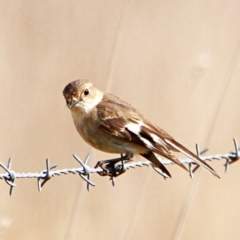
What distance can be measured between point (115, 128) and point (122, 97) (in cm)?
97

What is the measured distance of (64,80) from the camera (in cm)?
351

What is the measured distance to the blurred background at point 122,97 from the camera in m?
3.38

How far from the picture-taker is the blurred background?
3375 mm

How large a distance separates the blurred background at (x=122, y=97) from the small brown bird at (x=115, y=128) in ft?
1.51

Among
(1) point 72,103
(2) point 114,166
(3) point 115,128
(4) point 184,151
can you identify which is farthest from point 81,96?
(4) point 184,151

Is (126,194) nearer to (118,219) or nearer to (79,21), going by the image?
(118,219)

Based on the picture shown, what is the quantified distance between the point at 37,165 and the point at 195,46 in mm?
1284

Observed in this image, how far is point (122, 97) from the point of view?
364cm

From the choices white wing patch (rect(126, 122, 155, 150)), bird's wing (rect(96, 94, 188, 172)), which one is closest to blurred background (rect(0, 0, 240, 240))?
bird's wing (rect(96, 94, 188, 172))

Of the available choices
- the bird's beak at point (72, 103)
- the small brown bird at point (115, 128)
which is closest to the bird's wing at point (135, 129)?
the small brown bird at point (115, 128)

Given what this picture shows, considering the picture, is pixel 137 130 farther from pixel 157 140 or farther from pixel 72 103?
pixel 72 103

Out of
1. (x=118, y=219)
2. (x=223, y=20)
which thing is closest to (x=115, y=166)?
(x=118, y=219)

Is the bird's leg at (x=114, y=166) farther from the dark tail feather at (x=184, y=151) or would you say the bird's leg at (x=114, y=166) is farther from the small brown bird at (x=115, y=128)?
the dark tail feather at (x=184, y=151)

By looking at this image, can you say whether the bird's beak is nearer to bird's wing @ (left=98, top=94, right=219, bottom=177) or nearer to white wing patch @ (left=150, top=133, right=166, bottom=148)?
bird's wing @ (left=98, top=94, right=219, bottom=177)
